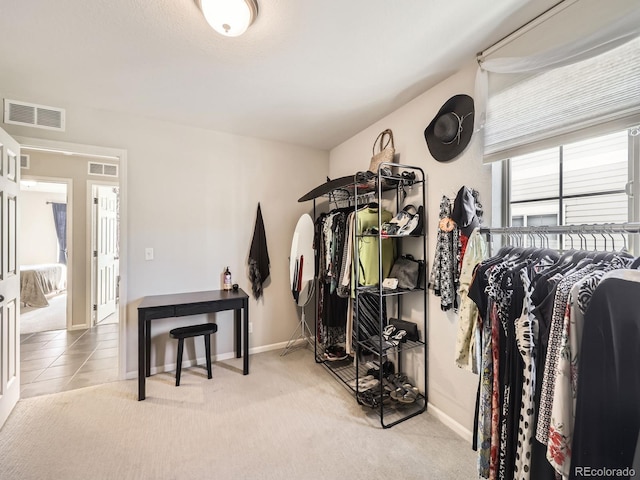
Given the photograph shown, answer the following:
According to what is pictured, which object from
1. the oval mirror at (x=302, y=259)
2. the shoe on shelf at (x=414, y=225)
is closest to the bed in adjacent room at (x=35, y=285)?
the oval mirror at (x=302, y=259)

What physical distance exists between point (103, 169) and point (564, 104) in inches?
203

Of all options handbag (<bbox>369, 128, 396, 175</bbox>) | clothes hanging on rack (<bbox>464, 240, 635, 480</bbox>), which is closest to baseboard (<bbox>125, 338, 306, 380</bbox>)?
handbag (<bbox>369, 128, 396, 175</bbox>)

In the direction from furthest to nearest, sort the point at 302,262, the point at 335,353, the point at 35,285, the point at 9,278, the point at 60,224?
the point at 60,224, the point at 35,285, the point at 302,262, the point at 335,353, the point at 9,278

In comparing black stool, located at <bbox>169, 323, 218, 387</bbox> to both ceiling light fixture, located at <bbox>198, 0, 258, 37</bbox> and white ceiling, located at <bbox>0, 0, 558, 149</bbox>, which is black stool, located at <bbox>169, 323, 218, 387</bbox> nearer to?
white ceiling, located at <bbox>0, 0, 558, 149</bbox>

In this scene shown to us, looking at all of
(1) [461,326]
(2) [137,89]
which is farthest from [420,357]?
(2) [137,89]

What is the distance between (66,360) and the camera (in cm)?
289

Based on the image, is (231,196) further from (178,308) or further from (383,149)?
(383,149)

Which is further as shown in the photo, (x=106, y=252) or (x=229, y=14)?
(x=106, y=252)

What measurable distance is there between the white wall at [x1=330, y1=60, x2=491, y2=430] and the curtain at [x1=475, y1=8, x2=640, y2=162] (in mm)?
158

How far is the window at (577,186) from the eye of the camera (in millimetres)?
1222

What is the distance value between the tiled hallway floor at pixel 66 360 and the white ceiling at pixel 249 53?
8.16 ft

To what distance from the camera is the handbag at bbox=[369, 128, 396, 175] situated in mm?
2357

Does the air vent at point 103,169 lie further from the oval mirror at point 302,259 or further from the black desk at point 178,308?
the oval mirror at point 302,259

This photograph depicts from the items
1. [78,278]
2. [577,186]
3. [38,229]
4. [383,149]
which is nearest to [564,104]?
[577,186]
